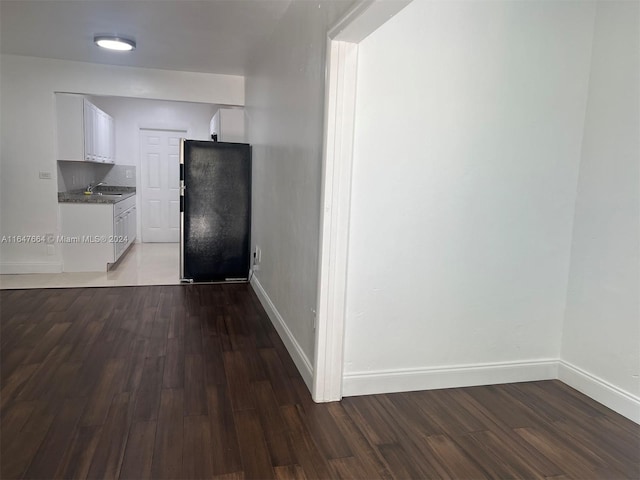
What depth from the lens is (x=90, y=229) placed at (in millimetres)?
5566

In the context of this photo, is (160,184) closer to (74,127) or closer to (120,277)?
(74,127)

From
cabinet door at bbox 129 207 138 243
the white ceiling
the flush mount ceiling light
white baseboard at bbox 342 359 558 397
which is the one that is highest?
the white ceiling

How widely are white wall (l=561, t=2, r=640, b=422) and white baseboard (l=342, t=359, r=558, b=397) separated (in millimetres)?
203

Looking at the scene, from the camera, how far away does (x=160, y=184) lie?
Result: 26.6 feet

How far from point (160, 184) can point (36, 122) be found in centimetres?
286

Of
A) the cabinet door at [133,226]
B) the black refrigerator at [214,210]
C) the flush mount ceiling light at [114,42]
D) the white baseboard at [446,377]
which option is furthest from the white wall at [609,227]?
the cabinet door at [133,226]

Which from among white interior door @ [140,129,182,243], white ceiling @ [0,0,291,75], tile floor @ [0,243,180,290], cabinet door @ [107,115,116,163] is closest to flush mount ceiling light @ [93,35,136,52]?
white ceiling @ [0,0,291,75]

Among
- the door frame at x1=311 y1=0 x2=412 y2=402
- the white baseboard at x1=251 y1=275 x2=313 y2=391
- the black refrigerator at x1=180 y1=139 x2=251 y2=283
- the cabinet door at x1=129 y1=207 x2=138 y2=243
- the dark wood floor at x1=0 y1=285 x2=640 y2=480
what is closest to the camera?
the dark wood floor at x1=0 y1=285 x2=640 y2=480

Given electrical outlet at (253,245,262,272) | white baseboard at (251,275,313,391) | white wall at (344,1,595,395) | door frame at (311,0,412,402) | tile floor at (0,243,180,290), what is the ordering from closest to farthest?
1. door frame at (311,0,412,402)
2. white wall at (344,1,595,395)
3. white baseboard at (251,275,313,391)
4. electrical outlet at (253,245,262,272)
5. tile floor at (0,243,180,290)

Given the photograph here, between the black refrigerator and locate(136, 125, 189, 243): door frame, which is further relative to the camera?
locate(136, 125, 189, 243): door frame

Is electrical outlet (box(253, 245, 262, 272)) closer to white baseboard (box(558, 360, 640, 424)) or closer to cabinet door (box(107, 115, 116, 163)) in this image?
white baseboard (box(558, 360, 640, 424))

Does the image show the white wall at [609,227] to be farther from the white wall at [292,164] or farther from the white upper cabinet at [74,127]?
the white upper cabinet at [74,127]

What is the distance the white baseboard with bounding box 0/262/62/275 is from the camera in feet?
17.6

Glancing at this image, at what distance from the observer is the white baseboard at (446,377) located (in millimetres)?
2662
